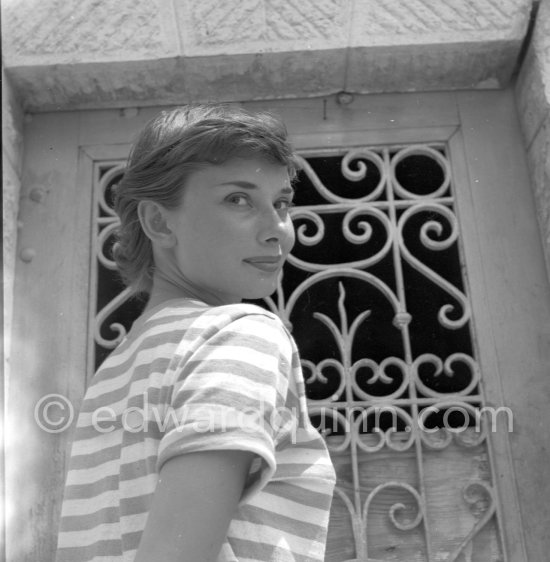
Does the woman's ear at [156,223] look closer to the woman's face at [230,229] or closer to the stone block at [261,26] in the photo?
the woman's face at [230,229]

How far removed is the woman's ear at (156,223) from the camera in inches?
49.5

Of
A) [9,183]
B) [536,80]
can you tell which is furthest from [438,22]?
[9,183]

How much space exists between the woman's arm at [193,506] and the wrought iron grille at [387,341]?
1.21 metres

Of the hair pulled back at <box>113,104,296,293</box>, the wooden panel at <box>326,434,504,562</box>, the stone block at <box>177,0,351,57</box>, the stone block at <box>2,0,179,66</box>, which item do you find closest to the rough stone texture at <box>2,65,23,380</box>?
the stone block at <box>2,0,179,66</box>

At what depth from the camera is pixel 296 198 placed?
251cm

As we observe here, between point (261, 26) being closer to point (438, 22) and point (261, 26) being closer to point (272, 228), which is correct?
point (438, 22)

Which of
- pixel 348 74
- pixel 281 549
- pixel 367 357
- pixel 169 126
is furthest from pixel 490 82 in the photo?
pixel 281 549

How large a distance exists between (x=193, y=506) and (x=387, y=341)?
1465 millimetres

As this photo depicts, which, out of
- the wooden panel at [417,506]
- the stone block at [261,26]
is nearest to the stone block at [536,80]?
the stone block at [261,26]

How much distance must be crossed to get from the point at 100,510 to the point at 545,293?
150 centimetres

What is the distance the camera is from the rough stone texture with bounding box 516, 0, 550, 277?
87.8 inches

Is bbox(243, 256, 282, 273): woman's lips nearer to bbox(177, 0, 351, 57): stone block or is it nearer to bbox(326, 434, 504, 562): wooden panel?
bbox(326, 434, 504, 562): wooden panel

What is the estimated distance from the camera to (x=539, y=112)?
2277 millimetres

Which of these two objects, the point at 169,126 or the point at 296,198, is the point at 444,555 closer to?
the point at 296,198
